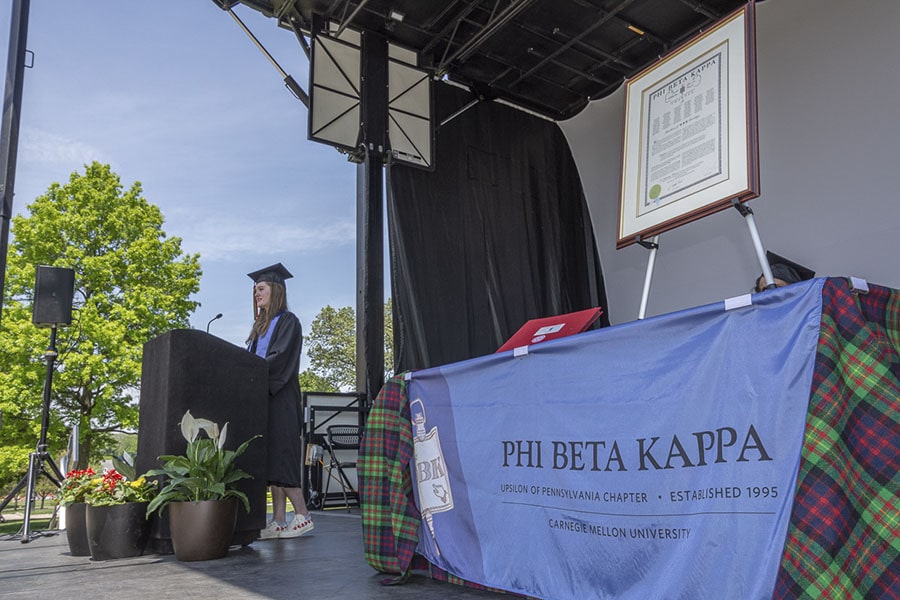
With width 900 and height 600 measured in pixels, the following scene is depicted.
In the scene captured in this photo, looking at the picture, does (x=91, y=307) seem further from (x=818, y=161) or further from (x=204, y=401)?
(x=818, y=161)

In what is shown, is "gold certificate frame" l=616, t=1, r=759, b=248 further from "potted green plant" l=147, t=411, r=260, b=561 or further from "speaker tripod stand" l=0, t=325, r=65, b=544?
"speaker tripod stand" l=0, t=325, r=65, b=544

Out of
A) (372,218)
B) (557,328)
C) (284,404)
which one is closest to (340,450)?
(372,218)

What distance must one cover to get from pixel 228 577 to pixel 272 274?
1725 millimetres

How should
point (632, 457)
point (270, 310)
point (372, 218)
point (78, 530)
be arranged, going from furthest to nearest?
point (372, 218), point (270, 310), point (78, 530), point (632, 457)

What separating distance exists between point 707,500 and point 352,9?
6167mm

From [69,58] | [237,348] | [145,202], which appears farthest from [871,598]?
[145,202]

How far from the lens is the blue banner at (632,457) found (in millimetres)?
1292

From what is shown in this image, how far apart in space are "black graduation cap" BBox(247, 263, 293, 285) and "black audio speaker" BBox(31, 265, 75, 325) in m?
1.29

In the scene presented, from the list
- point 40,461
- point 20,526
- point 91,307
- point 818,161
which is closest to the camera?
point 40,461

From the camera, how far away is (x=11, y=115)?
312 cm

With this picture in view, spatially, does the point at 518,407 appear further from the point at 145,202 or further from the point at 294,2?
the point at 145,202

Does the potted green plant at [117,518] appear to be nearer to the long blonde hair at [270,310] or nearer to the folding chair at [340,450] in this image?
the long blonde hair at [270,310]

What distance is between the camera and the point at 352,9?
6.38 m

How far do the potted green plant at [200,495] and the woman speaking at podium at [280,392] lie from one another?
439mm
